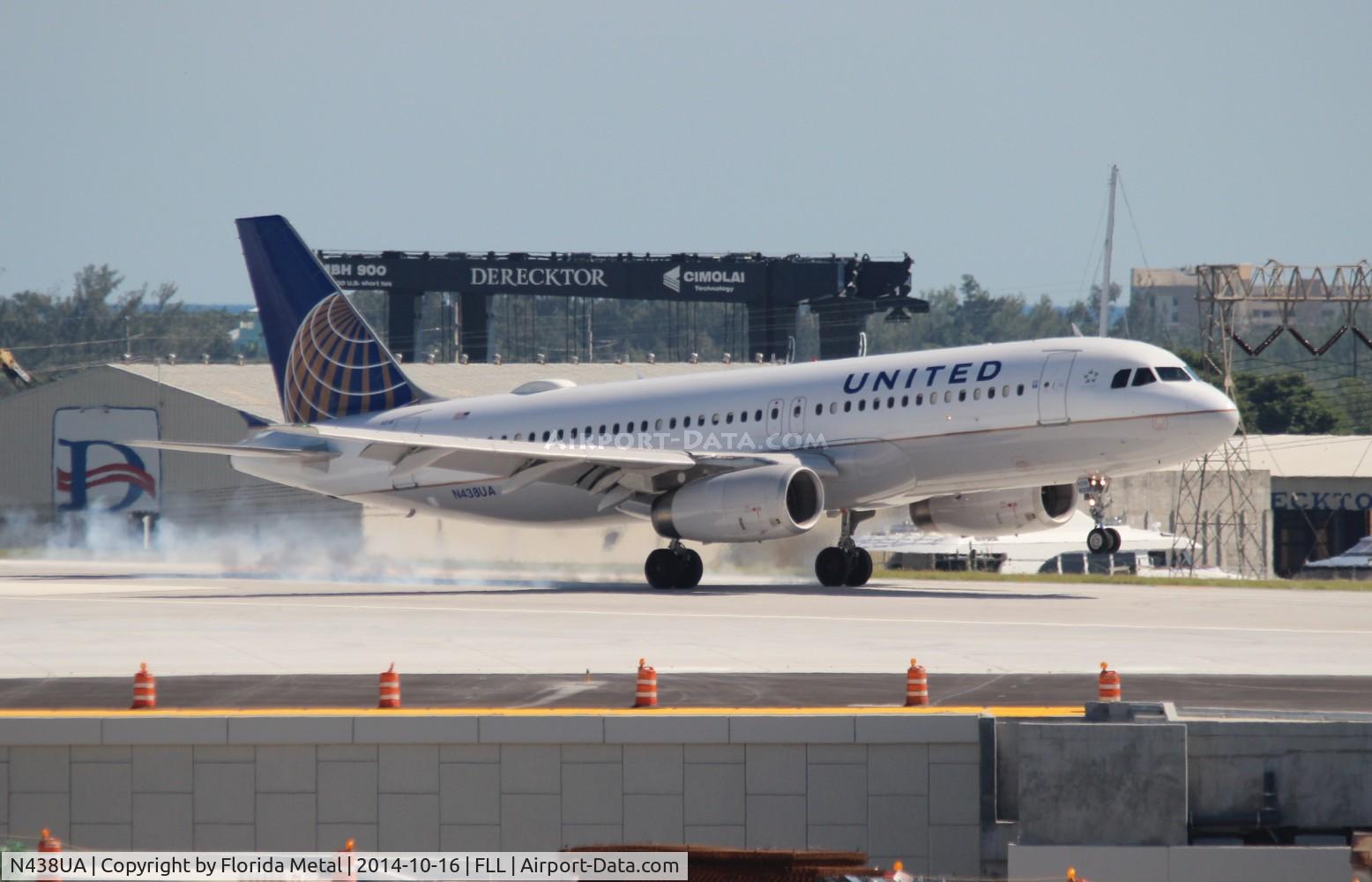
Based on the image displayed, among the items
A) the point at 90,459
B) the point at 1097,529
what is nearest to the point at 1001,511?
the point at 1097,529

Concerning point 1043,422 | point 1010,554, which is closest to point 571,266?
point 1010,554

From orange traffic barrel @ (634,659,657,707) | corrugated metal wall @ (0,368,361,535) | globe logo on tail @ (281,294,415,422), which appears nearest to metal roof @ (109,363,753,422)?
corrugated metal wall @ (0,368,361,535)

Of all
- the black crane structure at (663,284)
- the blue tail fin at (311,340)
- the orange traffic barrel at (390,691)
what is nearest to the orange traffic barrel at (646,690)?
the orange traffic barrel at (390,691)

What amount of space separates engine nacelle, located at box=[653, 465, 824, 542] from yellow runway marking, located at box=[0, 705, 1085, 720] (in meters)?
16.7

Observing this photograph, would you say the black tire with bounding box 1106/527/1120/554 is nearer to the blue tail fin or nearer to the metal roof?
the blue tail fin

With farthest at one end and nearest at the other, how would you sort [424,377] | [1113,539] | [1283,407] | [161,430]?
[1283,407], [424,377], [161,430], [1113,539]

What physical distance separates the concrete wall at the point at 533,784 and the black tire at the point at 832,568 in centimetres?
2217

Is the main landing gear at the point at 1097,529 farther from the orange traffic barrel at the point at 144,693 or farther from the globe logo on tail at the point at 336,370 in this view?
the orange traffic barrel at the point at 144,693

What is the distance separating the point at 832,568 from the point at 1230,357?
34322 millimetres

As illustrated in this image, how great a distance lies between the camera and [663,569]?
1473 inches

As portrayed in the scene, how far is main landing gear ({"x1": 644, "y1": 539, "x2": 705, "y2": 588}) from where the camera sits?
37.4 meters

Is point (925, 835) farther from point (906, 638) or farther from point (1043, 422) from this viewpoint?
point (1043, 422)

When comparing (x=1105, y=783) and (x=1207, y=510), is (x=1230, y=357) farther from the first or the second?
(x=1105, y=783)

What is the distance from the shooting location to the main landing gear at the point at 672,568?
3744 cm
